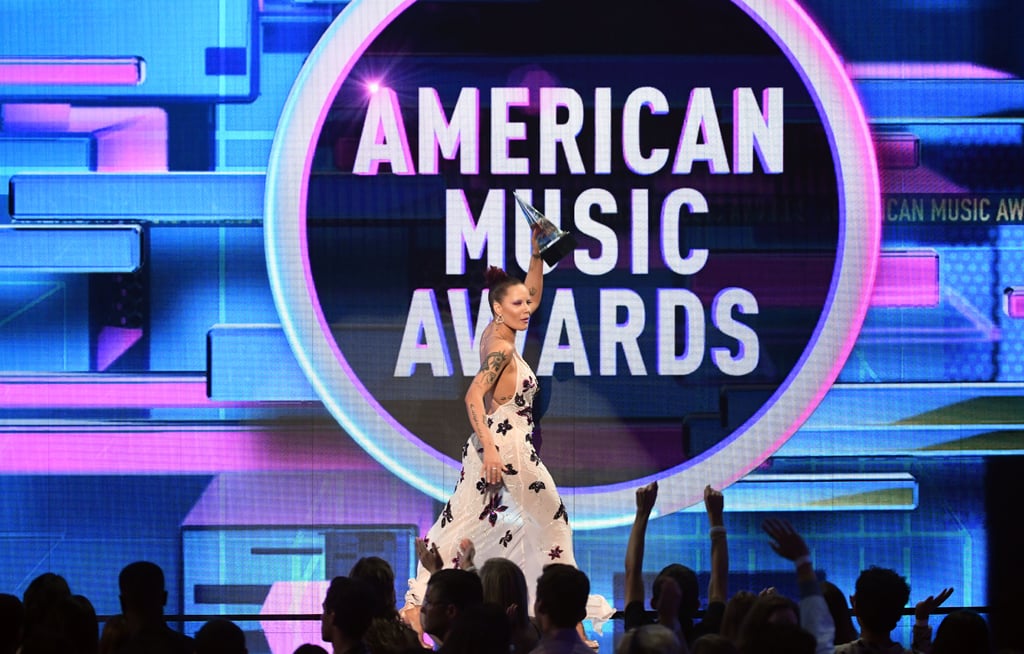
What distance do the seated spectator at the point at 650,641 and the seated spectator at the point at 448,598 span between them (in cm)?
68

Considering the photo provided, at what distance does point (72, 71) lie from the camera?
23.4ft

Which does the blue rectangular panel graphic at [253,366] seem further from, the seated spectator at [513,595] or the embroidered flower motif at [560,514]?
the seated spectator at [513,595]

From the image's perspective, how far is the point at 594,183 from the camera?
23.2 feet

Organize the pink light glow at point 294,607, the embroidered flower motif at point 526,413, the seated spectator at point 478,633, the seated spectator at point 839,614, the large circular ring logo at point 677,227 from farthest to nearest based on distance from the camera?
the large circular ring logo at point 677,227 → the pink light glow at point 294,607 → the embroidered flower motif at point 526,413 → the seated spectator at point 839,614 → the seated spectator at point 478,633

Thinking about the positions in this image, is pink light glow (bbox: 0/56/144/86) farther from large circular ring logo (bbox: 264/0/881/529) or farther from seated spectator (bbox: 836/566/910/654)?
Result: seated spectator (bbox: 836/566/910/654)

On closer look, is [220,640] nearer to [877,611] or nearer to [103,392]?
[877,611]

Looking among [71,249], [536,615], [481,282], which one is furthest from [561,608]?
[71,249]

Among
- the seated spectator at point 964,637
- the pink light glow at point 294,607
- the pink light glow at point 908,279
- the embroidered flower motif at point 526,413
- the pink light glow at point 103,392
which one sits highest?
the pink light glow at point 908,279

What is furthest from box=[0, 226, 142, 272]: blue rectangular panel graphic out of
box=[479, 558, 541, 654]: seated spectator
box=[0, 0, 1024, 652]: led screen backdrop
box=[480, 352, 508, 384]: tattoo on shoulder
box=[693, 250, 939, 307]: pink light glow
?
box=[479, 558, 541, 654]: seated spectator

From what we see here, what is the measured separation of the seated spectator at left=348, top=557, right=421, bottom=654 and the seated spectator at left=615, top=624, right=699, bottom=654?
1.77 ft

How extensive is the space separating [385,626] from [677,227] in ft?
12.3

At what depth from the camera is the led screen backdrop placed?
7051 millimetres

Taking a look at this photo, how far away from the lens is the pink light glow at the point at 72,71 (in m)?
7.11

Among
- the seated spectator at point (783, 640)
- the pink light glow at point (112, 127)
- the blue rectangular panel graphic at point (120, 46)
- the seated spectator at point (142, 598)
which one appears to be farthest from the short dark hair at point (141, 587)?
the blue rectangular panel graphic at point (120, 46)
